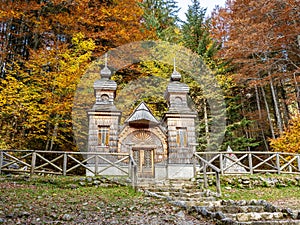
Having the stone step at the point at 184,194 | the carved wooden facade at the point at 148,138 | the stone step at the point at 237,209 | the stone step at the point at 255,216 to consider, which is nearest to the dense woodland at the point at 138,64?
the carved wooden facade at the point at 148,138

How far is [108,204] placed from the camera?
7.02 m

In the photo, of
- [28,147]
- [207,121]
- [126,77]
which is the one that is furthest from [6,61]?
[207,121]

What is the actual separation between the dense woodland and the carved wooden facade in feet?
8.38

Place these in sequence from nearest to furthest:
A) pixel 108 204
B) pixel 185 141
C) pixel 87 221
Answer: pixel 87 221 < pixel 108 204 < pixel 185 141

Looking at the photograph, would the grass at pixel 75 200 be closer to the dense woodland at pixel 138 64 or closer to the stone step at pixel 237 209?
the stone step at pixel 237 209

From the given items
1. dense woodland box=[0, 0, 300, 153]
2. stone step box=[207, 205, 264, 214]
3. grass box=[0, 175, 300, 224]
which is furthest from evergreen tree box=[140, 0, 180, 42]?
stone step box=[207, 205, 264, 214]

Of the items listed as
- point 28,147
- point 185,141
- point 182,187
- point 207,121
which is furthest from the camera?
point 207,121

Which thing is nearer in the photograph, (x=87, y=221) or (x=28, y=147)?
(x=87, y=221)

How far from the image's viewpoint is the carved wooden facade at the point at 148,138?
534 inches

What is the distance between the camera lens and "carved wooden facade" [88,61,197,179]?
44.5 feet

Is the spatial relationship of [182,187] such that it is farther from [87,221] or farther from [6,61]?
[6,61]

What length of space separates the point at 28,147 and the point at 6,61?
18.1 ft

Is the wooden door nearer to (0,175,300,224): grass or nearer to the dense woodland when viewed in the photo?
(0,175,300,224): grass

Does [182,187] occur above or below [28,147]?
below
